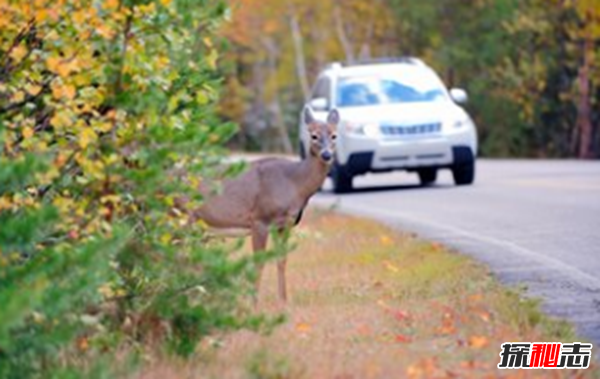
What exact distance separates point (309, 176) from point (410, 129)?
1280 centimetres

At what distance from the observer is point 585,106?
50.1 meters

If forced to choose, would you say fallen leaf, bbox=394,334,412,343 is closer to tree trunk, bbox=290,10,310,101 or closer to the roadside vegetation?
the roadside vegetation

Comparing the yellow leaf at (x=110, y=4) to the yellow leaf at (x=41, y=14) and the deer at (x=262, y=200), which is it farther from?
the deer at (x=262, y=200)

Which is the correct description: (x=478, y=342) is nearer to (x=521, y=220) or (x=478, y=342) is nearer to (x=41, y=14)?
(x=41, y=14)

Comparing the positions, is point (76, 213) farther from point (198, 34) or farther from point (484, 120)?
point (484, 120)

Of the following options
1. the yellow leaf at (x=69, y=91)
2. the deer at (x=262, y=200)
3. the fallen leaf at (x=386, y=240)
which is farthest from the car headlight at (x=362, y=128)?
the yellow leaf at (x=69, y=91)

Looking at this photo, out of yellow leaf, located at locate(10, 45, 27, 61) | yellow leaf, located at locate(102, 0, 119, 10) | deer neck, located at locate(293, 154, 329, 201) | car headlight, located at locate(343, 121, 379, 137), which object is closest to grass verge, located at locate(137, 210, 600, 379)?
deer neck, located at locate(293, 154, 329, 201)

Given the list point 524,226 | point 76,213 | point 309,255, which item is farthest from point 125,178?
point 524,226

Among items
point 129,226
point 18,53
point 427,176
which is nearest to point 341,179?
point 427,176

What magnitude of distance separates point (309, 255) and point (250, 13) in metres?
51.9

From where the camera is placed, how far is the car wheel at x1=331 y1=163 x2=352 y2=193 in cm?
2925

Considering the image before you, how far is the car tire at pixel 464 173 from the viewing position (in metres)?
29.2

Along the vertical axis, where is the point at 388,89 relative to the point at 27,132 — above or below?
below

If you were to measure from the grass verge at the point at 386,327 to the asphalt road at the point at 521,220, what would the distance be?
0.36m
